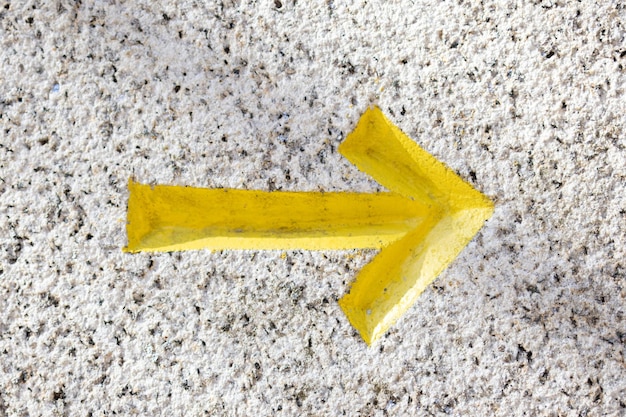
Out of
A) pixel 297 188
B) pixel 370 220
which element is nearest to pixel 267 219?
pixel 297 188

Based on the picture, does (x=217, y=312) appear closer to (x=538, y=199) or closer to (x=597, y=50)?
(x=538, y=199)

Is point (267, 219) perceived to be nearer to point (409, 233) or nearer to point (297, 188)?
point (297, 188)

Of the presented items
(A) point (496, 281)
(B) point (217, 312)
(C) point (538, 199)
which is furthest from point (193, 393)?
(C) point (538, 199)
